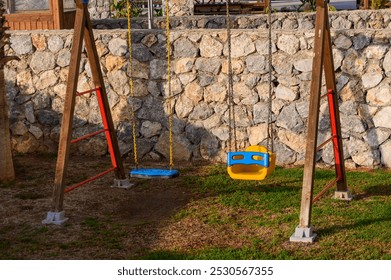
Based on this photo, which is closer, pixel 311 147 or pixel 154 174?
pixel 311 147

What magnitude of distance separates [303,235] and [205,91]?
11.9 feet

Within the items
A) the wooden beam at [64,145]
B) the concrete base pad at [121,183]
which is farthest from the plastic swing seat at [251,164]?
the wooden beam at [64,145]

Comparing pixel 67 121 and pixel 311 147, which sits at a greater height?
pixel 67 121

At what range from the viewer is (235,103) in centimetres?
1118

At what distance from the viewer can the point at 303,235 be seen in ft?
26.7

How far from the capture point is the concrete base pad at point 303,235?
8.08m

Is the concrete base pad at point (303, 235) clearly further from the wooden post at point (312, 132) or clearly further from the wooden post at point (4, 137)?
the wooden post at point (4, 137)

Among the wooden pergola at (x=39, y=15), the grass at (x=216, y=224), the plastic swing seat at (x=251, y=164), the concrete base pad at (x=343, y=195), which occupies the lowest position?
the grass at (x=216, y=224)

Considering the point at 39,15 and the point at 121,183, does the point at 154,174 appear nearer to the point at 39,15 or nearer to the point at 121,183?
the point at 121,183

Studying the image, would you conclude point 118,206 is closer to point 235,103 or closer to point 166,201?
point 166,201

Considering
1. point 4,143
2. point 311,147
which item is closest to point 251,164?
point 311,147

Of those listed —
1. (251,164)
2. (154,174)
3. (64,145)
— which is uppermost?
(64,145)

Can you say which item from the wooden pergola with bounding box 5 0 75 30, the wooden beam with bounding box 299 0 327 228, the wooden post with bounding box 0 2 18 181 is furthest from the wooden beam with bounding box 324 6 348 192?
the wooden pergola with bounding box 5 0 75 30

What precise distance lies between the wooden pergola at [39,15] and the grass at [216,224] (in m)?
3.18
